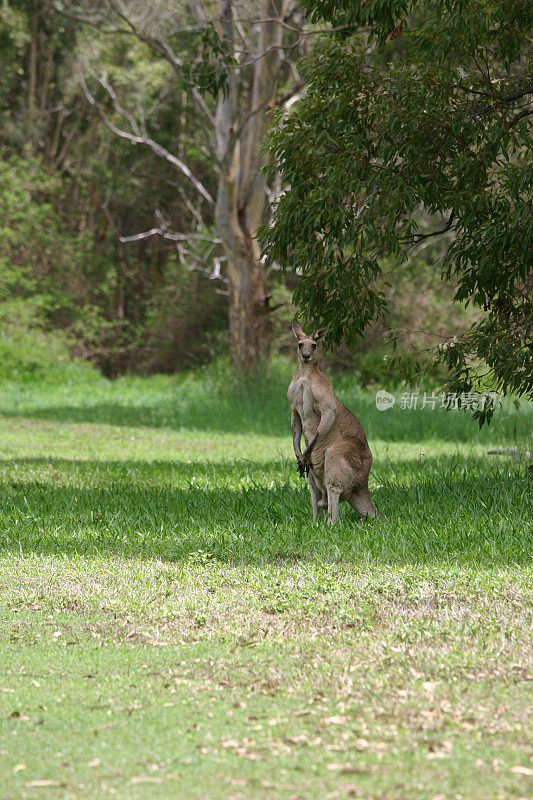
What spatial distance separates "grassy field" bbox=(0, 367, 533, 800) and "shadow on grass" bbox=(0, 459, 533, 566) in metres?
0.03

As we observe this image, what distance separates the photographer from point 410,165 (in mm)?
9758

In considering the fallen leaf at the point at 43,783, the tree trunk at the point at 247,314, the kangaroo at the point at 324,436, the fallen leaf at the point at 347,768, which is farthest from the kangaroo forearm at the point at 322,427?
the tree trunk at the point at 247,314

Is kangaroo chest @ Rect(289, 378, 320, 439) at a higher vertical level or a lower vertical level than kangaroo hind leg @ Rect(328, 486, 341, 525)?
higher

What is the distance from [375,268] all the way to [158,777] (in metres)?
6.57

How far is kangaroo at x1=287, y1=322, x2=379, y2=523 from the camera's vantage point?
8.27 metres

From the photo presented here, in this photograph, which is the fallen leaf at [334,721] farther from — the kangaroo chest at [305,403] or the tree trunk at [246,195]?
the tree trunk at [246,195]

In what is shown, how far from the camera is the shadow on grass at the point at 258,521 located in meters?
7.71

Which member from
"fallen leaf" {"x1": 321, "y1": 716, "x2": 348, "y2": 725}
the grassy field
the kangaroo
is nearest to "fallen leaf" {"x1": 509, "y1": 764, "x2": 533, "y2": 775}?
the grassy field

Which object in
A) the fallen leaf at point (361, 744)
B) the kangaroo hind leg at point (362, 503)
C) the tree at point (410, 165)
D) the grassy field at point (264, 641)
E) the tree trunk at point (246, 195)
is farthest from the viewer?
the tree trunk at point (246, 195)

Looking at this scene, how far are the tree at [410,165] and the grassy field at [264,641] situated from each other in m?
1.92

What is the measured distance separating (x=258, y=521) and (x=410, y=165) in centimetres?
367

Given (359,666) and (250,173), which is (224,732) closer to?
(359,666)

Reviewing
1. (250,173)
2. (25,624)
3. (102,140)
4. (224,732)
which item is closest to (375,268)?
(25,624)

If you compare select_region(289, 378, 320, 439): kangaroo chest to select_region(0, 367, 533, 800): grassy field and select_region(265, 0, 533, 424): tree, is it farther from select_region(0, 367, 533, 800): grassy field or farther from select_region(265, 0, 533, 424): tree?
select_region(265, 0, 533, 424): tree
